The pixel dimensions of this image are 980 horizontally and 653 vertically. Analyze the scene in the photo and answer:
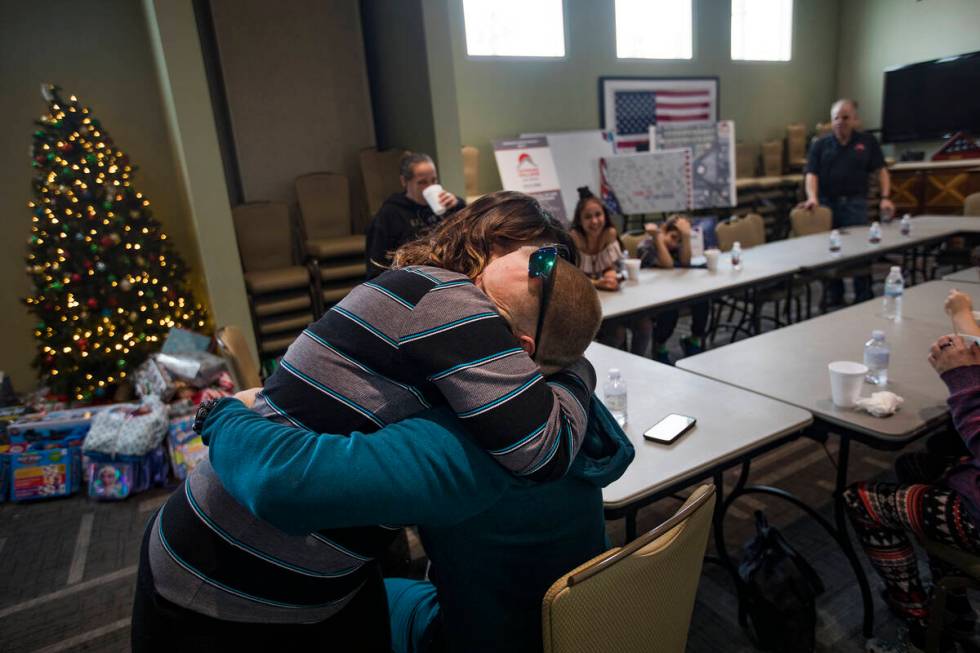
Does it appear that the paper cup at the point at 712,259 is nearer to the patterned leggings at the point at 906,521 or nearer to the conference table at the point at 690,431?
the conference table at the point at 690,431

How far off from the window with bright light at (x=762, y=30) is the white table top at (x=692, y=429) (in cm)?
792

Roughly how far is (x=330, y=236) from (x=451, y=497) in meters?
4.70

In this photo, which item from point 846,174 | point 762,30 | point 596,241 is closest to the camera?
point 596,241

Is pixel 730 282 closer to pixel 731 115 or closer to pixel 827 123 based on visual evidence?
pixel 731 115

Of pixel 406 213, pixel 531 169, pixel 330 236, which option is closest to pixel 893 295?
pixel 406 213

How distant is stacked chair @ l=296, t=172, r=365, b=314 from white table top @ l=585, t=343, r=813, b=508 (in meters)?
3.10

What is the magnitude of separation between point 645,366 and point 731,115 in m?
7.48

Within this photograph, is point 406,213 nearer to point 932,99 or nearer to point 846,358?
point 846,358

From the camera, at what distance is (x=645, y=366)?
2100mm

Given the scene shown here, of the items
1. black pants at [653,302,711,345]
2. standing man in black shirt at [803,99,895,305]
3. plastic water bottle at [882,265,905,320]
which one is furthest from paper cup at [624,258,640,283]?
standing man in black shirt at [803,99,895,305]

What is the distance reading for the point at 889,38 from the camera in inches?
339

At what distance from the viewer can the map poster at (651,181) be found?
6004mm

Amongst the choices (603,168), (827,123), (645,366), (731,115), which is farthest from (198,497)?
(827,123)

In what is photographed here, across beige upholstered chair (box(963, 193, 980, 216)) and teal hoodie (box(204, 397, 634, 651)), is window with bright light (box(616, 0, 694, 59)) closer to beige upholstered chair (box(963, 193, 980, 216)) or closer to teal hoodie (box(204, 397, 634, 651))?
beige upholstered chair (box(963, 193, 980, 216))
